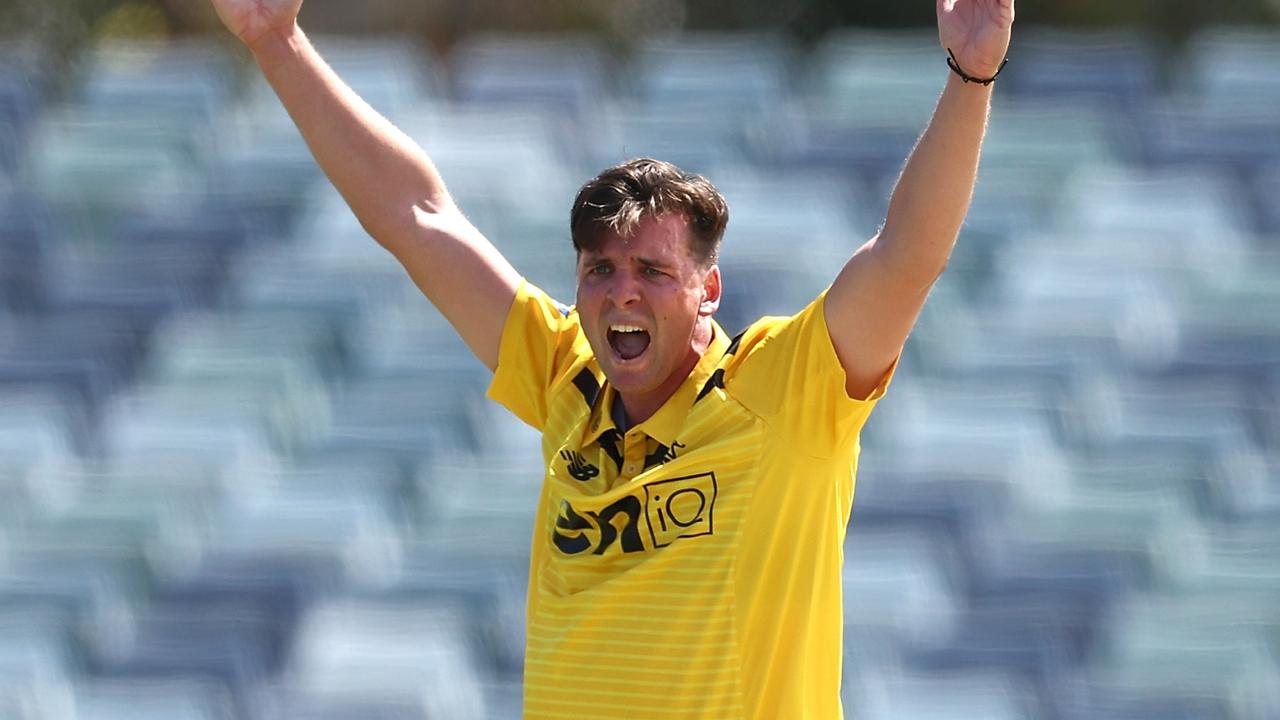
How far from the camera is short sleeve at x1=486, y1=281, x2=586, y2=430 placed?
2.55 m

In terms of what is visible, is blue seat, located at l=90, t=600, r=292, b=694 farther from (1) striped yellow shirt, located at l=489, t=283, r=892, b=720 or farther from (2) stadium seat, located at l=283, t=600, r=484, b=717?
(1) striped yellow shirt, located at l=489, t=283, r=892, b=720

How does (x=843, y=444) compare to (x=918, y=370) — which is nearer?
(x=843, y=444)

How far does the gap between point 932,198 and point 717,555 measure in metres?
0.53

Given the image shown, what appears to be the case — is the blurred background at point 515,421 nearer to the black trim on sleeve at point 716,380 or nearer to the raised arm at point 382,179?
the raised arm at point 382,179

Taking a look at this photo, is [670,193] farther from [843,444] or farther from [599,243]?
[843,444]

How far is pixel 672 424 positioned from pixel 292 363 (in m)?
4.14

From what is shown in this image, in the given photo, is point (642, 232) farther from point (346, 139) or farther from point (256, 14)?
point (256, 14)

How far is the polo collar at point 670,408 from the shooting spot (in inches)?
90.3

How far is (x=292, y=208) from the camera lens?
695 cm

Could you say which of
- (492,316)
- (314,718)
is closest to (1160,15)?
(314,718)

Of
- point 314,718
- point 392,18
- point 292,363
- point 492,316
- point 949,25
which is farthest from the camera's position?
point 392,18

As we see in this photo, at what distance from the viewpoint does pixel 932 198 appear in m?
2.10

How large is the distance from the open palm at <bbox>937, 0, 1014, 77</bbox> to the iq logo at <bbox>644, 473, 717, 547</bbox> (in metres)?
0.61

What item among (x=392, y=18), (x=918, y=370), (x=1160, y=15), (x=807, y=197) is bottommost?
(x=918, y=370)
